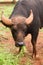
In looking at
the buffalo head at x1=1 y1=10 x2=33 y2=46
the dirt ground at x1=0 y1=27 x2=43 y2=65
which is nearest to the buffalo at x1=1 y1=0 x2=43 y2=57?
the buffalo head at x1=1 y1=10 x2=33 y2=46

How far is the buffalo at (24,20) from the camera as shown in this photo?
561 cm

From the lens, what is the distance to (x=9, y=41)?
294 inches

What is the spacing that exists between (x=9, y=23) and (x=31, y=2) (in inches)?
37.8

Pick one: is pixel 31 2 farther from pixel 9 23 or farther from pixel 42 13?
pixel 9 23

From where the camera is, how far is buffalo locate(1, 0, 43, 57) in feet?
18.4

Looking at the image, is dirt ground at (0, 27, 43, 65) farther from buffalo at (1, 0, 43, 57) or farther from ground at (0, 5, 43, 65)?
buffalo at (1, 0, 43, 57)

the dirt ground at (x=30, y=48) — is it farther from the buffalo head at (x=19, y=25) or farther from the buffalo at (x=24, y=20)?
the buffalo head at (x=19, y=25)

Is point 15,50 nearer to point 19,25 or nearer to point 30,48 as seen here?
A: point 30,48

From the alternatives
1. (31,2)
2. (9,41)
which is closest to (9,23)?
(31,2)

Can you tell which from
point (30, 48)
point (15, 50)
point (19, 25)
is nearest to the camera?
point (19, 25)

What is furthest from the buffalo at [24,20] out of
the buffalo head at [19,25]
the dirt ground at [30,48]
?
the dirt ground at [30,48]

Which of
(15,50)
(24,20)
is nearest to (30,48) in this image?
(15,50)

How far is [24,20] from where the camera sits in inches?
226

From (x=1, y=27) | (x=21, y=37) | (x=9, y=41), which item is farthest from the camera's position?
(x=1, y=27)
